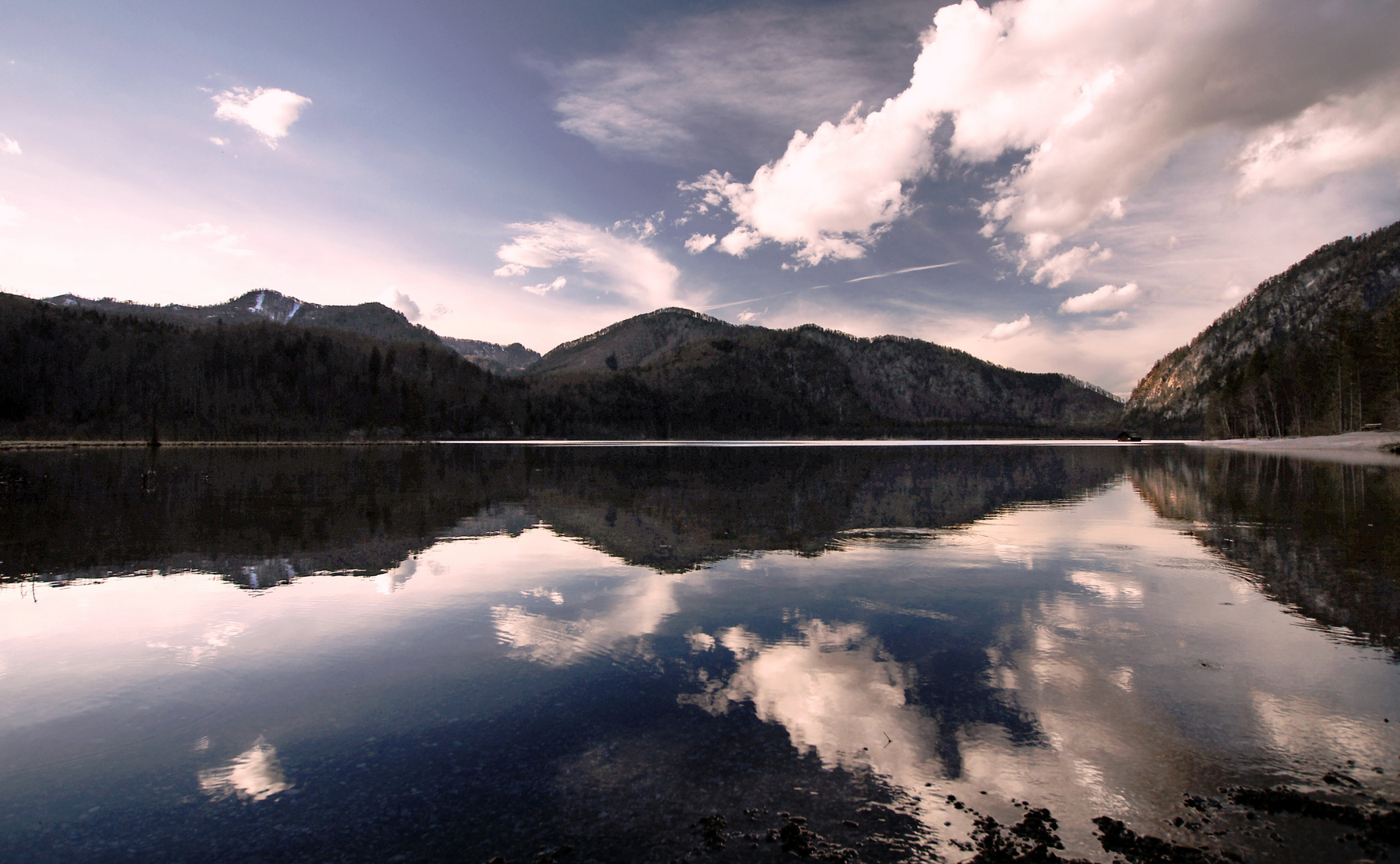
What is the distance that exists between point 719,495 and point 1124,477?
32.1 m

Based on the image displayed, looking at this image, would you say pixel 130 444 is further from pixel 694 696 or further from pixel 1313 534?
pixel 1313 534

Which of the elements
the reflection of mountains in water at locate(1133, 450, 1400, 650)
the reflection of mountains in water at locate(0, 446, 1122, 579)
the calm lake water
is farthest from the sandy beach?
the calm lake water

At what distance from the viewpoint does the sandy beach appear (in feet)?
195

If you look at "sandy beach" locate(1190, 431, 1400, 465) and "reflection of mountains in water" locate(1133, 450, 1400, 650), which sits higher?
"sandy beach" locate(1190, 431, 1400, 465)

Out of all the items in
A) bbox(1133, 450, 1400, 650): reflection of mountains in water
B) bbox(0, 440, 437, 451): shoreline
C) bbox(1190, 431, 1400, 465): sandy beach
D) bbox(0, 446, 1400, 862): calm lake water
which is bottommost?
bbox(0, 446, 1400, 862): calm lake water

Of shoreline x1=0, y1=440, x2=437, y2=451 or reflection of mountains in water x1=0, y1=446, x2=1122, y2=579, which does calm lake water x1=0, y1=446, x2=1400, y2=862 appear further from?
shoreline x1=0, y1=440, x2=437, y2=451

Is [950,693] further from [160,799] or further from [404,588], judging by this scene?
[404,588]

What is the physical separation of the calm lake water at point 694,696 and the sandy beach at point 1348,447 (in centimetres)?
5537

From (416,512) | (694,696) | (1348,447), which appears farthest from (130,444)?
(1348,447)

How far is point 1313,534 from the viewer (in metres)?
19.5

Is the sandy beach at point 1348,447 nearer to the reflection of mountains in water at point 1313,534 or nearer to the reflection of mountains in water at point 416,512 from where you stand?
the reflection of mountains in water at point 1313,534

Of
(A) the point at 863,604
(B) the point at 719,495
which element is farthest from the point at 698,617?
(B) the point at 719,495

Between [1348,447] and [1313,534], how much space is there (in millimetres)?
81010

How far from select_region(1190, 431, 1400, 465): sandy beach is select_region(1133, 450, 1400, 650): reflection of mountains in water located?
2199 centimetres
